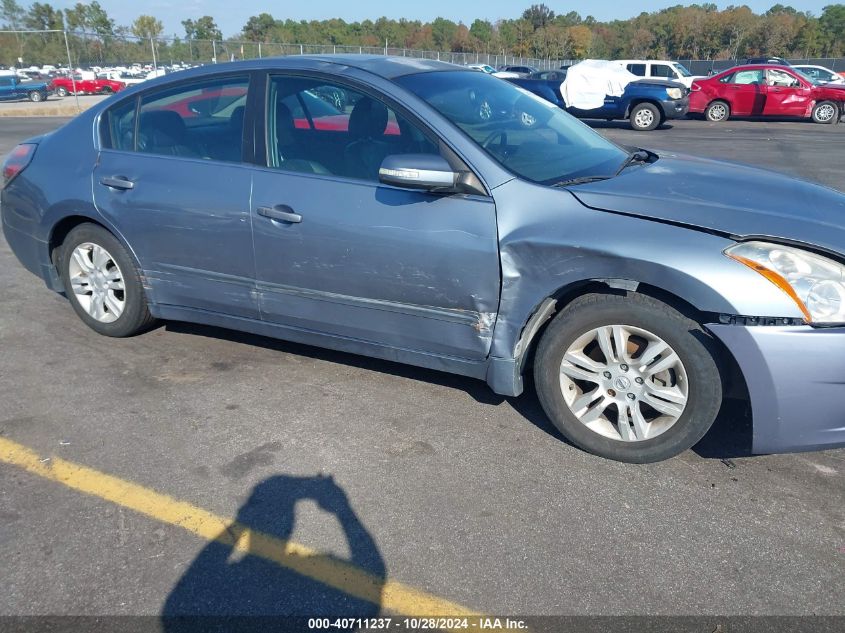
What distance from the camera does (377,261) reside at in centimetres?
350

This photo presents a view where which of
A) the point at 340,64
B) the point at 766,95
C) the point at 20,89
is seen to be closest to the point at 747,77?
the point at 766,95

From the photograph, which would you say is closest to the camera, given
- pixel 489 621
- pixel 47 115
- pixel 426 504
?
pixel 489 621

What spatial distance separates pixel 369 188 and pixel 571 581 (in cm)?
201

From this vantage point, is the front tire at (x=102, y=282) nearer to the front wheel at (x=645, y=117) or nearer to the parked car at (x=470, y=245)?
the parked car at (x=470, y=245)

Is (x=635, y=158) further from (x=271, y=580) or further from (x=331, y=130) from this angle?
(x=271, y=580)

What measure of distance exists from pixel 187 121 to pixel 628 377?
2.83 m

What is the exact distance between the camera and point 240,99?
3.97 m

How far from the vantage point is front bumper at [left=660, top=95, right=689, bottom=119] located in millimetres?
19094

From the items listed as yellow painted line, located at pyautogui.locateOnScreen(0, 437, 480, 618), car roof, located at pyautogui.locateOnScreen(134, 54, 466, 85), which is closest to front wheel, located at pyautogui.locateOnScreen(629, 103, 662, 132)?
car roof, located at pyautogui.locateOnScreen(134, 54, 466, 85)

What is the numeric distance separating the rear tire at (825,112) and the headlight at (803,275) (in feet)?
68.3

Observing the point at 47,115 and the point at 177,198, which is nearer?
the point at 177,198

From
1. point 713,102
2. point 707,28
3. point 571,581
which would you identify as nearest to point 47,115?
point 713,102

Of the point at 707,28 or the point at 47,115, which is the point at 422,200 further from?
the point at 707,28

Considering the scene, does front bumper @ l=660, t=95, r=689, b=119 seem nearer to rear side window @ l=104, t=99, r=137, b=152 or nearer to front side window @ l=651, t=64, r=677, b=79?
front side window @ l=651, t=64, r=677, b=79
